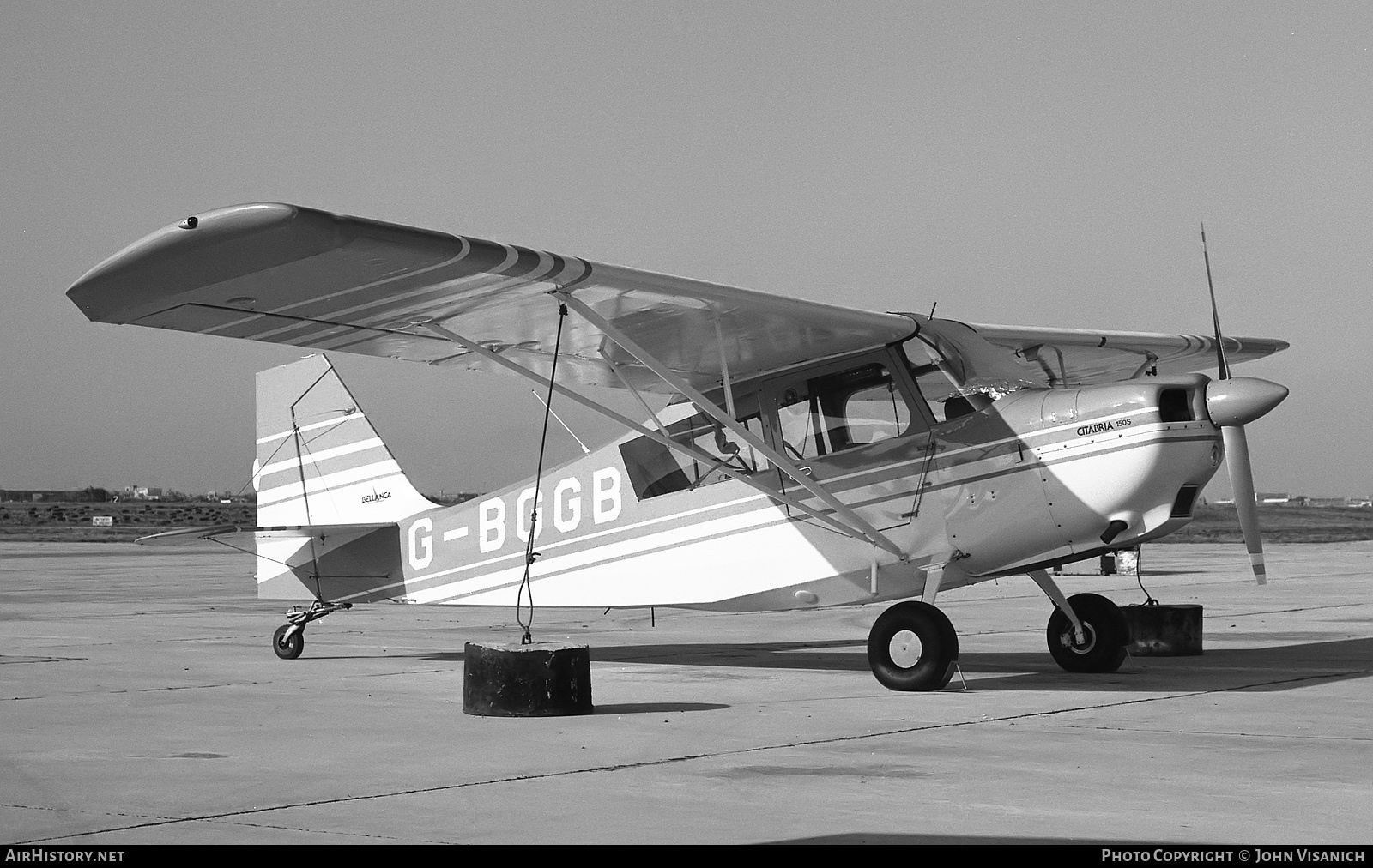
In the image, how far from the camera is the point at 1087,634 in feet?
→ 35.8

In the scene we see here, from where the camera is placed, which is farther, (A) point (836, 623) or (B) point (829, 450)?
(A) point (836, 623)

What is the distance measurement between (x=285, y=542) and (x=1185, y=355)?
879 cm

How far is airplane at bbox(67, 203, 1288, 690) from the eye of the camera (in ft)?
28.6

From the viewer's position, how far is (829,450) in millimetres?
10664

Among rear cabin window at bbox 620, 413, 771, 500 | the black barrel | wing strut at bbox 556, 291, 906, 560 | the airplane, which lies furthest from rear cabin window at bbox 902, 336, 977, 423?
the black barrel

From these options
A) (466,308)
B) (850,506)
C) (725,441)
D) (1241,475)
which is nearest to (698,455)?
(725,441)

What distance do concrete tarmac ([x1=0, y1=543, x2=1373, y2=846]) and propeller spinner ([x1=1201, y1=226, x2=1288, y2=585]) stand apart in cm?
109

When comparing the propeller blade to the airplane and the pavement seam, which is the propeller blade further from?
the pavement seam

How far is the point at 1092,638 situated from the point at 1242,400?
104 inches

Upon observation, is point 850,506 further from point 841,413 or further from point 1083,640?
point 1083,640

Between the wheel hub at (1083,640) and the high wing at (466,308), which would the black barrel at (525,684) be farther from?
the wheel hub at (1083,640)

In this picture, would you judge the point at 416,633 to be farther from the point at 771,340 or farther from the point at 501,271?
the point at 501,271

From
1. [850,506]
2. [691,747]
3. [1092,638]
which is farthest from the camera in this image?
[1092,638]
